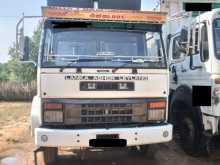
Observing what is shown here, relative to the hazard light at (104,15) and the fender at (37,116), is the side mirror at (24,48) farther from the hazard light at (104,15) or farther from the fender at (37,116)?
the fender at (37,116)

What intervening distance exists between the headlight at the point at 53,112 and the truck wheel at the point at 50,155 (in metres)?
0.97

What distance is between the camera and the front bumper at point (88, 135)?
217 inches

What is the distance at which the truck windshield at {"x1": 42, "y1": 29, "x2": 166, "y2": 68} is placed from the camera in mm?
5930

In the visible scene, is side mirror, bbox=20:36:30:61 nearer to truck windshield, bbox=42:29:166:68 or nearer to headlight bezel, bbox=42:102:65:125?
truck windshield, bbox=42:29:166:68

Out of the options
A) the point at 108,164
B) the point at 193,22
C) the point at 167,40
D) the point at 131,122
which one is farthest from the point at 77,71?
the point at 167,40

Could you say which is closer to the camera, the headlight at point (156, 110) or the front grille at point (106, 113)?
the front grille at point (106, 113)

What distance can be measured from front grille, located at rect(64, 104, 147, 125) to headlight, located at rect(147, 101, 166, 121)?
9 centimetres

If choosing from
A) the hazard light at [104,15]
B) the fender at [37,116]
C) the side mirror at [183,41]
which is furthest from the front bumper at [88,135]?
the side mirror at [183,41]

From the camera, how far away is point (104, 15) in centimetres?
614

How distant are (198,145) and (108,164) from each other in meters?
1.77

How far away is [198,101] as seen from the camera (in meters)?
6.97

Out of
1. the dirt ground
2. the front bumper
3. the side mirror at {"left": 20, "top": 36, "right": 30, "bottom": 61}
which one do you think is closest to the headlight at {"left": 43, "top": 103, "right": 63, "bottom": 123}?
the front bumper

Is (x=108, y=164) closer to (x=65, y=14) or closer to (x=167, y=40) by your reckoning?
(x=65, y=14)

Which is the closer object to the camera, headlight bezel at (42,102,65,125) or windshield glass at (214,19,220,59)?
headlight bezel at (42,102,65,125)
